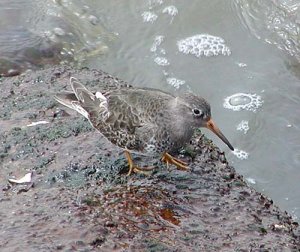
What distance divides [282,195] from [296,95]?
150 cm

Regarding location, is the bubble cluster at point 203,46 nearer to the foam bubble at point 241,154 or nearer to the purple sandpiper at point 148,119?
the foam bubble at point 241,154

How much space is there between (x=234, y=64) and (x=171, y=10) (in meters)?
1.54

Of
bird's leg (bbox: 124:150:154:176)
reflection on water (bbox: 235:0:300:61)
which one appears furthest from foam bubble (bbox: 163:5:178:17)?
bird's leg (bbox: 124:150:154:176)

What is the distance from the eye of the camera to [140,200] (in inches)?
157

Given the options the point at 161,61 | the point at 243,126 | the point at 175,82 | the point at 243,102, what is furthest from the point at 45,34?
the point at 243,126

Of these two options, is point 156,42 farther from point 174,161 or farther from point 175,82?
point 174,161

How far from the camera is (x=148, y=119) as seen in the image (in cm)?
433

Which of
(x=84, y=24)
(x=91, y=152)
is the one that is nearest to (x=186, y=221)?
(x=91, y=152)

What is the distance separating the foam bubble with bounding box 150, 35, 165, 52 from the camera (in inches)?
319

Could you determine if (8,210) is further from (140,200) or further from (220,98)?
(220,98)

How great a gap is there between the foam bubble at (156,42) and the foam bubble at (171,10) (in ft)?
1.83

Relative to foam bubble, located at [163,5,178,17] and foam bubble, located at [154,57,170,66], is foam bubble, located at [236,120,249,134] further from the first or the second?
foam bubble, located at [163,5,178,17]

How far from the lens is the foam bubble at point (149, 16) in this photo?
28.2ft

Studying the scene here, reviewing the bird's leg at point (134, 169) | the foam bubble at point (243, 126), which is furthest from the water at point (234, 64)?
the bird's leg at point (134, 169)
